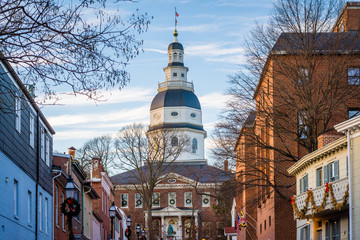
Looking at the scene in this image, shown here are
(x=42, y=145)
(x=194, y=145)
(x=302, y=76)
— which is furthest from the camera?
(x=194, y=145)

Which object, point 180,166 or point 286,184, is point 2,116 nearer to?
point 286,184

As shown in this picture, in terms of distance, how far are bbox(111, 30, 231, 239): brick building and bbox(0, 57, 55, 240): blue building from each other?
75.0m

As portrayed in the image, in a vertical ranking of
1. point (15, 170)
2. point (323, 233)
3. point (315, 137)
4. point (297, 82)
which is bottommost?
point (323, 233)

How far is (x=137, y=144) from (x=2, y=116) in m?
58.8

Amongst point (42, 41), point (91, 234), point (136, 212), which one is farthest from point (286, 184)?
point (136, 212)

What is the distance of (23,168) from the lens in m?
28.2

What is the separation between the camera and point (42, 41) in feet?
45.0

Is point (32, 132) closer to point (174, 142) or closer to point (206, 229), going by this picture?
point (174, 142)

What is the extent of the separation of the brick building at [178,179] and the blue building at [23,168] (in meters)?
75.0

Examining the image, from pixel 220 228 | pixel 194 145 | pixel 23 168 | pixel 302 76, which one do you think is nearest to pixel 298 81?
pixel 302 76

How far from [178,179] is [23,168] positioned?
99.9 m

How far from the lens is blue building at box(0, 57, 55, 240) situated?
24.7 m

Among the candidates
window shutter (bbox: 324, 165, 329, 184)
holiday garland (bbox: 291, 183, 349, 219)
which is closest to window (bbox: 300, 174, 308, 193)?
holiday garland (bbox: 291, 183, 349, 219)

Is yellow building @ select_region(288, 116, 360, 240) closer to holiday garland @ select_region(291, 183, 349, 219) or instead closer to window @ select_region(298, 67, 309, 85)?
holiday garland @ select_region(291, 183, 349, 219)
